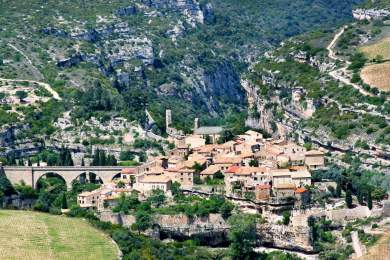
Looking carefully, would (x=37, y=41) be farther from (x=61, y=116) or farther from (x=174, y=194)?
(x=174, y=194)

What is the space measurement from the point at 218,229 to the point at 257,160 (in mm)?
9292

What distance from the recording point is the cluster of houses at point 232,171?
95.5 meters

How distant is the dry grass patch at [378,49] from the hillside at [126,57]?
14882mm

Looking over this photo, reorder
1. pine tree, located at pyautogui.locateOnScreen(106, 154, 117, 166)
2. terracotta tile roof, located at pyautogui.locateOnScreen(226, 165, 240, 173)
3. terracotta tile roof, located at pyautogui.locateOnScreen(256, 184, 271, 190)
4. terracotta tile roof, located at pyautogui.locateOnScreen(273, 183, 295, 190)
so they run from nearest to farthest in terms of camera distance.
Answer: terracotta tile roof, located at pyautogui.locateOnScreen(273, 183, 295, 190) → terracotta tile roof, located at pyautogui.locateOnScreen(256, 184, 271, 190) → terracotta tile roof, located at pyautogui.locateOnScreen(226, 165, 240, 173) → pine tree, located at pyautogui.locateOnScreen(106, 154, 117, 166)

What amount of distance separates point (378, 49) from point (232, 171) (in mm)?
39992

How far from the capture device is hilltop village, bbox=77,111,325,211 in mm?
95188

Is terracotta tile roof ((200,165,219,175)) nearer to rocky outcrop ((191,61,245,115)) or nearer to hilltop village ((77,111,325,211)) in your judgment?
hilltop village ((77,111,325,211))

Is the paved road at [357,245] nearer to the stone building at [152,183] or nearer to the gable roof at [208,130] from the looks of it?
the stone building at [152,183]

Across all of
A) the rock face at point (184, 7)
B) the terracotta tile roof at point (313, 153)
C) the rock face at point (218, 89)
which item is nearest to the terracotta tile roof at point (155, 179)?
the terracotta tile roof at point (313, 153)

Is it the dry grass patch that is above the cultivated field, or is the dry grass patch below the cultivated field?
above

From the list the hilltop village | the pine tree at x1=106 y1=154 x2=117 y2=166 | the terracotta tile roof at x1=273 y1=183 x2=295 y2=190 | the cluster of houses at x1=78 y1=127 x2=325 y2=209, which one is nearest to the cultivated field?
the hilltop village

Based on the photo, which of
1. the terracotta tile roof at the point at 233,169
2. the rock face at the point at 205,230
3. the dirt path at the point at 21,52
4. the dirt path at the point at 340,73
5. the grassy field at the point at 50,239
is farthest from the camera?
the dirt path at the point at 21,52

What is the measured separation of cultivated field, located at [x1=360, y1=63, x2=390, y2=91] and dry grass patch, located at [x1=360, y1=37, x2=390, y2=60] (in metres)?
3.56

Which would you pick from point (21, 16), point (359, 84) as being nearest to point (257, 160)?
point (359, 84)
